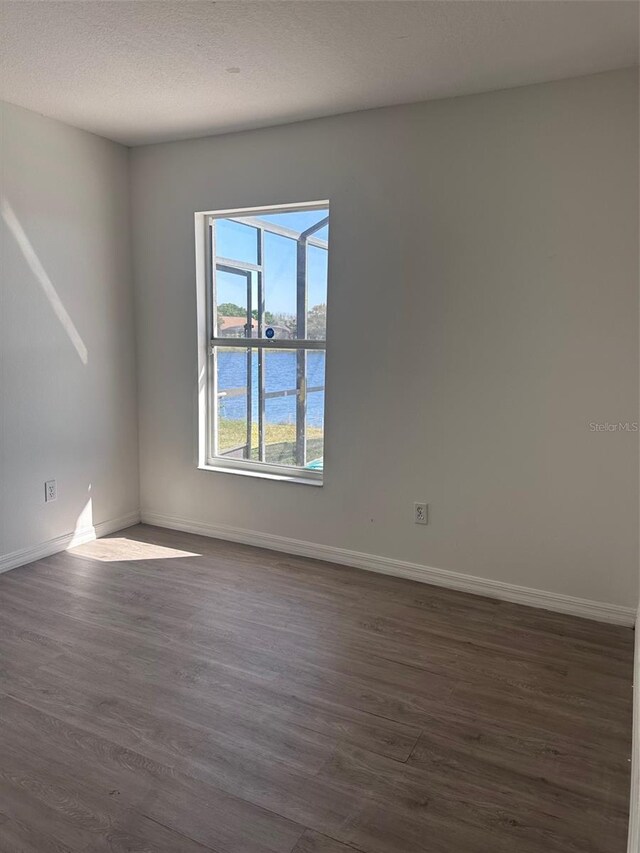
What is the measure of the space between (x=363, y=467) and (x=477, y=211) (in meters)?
1.45

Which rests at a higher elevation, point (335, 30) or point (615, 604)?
point (335, 30)

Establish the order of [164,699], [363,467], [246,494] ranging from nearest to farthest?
[164,699] < [363,467] < [246,494]

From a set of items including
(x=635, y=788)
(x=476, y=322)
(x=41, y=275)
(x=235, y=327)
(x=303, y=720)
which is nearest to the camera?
(x=635, y=788)

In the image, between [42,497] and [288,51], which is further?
[42,497]

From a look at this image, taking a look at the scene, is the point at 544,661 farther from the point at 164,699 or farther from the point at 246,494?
the point at 246,494

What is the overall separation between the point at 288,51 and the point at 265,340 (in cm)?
164

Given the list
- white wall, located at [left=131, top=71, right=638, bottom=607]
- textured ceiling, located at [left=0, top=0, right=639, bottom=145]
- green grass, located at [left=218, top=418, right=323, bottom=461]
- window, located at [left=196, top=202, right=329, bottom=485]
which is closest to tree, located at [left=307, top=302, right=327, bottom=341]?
window, located at [left=196, top=202, right=329, bottom=485]

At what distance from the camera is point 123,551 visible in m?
3.79

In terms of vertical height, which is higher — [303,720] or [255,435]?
[255,435]

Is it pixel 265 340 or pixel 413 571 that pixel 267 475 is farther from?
pixel 413 571

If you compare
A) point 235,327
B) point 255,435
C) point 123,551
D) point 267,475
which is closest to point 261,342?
point 235,327

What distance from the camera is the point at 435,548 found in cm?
334

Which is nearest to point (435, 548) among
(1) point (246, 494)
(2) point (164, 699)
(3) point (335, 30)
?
(1) point (246, 494)

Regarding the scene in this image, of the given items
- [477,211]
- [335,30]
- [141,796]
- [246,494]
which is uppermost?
[335,30]
